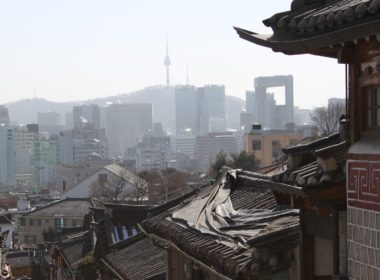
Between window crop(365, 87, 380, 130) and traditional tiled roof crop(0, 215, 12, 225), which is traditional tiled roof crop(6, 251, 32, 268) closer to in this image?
traditional tiled roof crop(0, 215, 12, 225)

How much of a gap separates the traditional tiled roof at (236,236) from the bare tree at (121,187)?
48.9m

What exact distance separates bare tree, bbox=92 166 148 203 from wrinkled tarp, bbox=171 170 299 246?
48424 millimetres

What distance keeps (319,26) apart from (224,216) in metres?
6.08

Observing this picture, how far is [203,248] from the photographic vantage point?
10.4m

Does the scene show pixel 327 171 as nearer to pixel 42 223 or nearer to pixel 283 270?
pixel 283 270

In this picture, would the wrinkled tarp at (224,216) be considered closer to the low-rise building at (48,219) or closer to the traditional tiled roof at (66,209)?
the low-rise building at (48,219)

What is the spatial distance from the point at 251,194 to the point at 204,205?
2.88ft

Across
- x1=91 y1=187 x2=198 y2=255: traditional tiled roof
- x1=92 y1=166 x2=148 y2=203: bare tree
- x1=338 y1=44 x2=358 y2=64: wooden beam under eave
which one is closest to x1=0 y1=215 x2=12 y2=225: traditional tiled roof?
x1=92 y1=166 x2=148 y2=203: bare tree

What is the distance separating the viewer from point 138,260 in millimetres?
18781

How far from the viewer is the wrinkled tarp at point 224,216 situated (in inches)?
393

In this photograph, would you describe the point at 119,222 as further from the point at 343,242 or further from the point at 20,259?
the point at 20,259

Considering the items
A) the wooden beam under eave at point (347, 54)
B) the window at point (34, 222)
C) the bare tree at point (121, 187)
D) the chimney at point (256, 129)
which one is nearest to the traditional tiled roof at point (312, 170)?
the wooden beam under eave at point (347, 54)

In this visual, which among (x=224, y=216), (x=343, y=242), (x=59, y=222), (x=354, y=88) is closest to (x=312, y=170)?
(x=343, y=242)

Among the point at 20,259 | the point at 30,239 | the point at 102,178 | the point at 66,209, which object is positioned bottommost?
the point at 30,239
